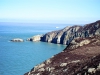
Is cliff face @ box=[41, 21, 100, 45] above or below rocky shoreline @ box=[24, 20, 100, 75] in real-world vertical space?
below

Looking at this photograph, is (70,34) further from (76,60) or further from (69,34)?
(76,60)

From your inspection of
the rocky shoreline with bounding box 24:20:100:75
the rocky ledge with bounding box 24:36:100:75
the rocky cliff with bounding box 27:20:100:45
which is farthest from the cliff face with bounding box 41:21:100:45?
the rocky ledge with bounding box 24:36:100:75

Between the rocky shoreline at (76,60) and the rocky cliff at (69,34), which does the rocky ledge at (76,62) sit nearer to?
the rocky shoreline at (76,60)

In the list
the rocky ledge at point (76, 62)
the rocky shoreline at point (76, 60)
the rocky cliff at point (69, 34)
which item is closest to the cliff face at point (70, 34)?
the rocky cliff at point (69, 34)

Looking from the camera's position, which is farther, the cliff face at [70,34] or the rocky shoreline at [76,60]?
the cliff face at [70,34]

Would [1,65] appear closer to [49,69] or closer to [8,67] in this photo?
[8,67]

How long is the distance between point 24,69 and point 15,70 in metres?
3.40

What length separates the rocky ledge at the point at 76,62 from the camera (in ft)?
89.8

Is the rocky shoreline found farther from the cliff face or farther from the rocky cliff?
the rocky cliff

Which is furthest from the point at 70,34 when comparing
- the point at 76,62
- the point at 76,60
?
the point at 76,62

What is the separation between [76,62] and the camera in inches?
1460

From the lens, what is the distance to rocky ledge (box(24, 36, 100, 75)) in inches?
1077

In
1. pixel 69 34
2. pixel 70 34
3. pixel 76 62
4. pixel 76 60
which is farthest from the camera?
pixel 69 34

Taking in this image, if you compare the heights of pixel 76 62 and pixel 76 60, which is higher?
pixel 76 62
